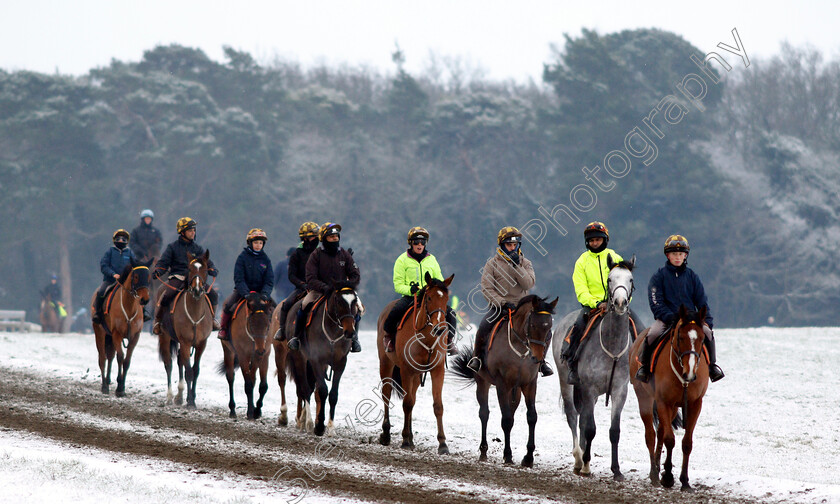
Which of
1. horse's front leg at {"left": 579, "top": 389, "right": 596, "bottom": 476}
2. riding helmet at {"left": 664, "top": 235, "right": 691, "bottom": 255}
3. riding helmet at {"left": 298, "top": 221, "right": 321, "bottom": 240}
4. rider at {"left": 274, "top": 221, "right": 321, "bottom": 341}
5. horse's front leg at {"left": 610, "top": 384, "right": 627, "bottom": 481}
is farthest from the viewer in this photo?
riding helmet at {"left": 298, "top": 221, "right": 321, "bottom": 240}

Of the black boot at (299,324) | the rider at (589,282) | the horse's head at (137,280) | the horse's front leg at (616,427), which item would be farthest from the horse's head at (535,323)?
the horse's head at (137,280)

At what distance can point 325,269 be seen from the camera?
1305cm

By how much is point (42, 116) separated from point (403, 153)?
1901cm

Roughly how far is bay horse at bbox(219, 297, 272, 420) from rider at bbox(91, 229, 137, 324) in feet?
11.7

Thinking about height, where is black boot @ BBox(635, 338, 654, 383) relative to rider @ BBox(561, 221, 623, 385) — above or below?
below

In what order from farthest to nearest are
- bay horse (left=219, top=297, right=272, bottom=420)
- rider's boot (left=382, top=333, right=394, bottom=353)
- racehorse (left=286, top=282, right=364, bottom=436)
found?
bay horse (left=219, top=297, right=272, bottom=420) < rider's boot (left=382, top=333, right=394, bottom=353) < racehorse (left=286, top=282, right=364, bottom=436)

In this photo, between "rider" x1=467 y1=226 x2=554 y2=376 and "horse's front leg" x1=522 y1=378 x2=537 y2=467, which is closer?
"horse's front leg" x1=522 y1=378 x2=537 y2=467

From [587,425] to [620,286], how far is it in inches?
67.0

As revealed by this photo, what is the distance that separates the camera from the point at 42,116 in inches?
1828

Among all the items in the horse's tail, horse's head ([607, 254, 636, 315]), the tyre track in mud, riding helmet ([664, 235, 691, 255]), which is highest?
riding helmet ([664, 235, 691, 255])

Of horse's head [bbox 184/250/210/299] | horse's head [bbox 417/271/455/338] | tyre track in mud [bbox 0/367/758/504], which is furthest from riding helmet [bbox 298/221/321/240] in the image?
horse's head [bbox 417/271/455/338]

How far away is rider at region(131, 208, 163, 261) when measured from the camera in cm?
1906

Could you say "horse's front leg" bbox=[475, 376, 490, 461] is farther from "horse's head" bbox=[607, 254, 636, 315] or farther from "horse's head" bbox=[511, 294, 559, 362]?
"horse's head" bbox=[607, 254, 636, 315]

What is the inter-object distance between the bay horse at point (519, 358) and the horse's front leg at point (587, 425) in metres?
0.61
